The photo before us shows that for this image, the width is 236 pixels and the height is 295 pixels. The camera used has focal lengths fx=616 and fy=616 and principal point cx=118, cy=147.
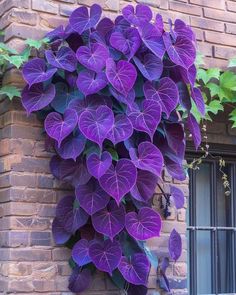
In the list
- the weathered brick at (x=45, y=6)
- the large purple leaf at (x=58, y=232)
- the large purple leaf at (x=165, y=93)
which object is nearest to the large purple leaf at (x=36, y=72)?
the weathered brick at (x=45, y=6)

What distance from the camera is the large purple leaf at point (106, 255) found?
2859 mm

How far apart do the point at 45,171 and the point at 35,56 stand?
577mm

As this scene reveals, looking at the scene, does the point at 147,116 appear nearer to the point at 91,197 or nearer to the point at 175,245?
the point at 91,197

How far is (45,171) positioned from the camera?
3.04 metres

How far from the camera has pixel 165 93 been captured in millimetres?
3008

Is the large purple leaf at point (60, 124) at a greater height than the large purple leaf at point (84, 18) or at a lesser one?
lesser

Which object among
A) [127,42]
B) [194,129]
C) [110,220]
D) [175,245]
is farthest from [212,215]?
[127,42]

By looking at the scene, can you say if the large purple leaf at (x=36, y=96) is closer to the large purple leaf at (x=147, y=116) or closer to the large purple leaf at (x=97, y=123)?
the large purple leaf at (x=97, y=123)

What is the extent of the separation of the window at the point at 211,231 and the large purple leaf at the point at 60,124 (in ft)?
3.92

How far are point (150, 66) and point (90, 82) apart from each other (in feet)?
1.10

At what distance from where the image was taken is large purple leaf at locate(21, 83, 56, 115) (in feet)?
9.54

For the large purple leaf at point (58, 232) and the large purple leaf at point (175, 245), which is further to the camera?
the large purple leaf at point (175, 245)

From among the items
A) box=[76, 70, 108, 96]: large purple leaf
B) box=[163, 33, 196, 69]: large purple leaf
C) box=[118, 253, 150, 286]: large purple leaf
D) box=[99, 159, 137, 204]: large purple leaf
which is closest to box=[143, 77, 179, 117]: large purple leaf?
box=[163, 33, 196, 69]: large purple leaf

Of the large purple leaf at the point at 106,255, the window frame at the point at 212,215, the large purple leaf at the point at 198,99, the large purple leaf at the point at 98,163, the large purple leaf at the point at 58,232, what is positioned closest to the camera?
the large purple leaf at the point at 98,163
